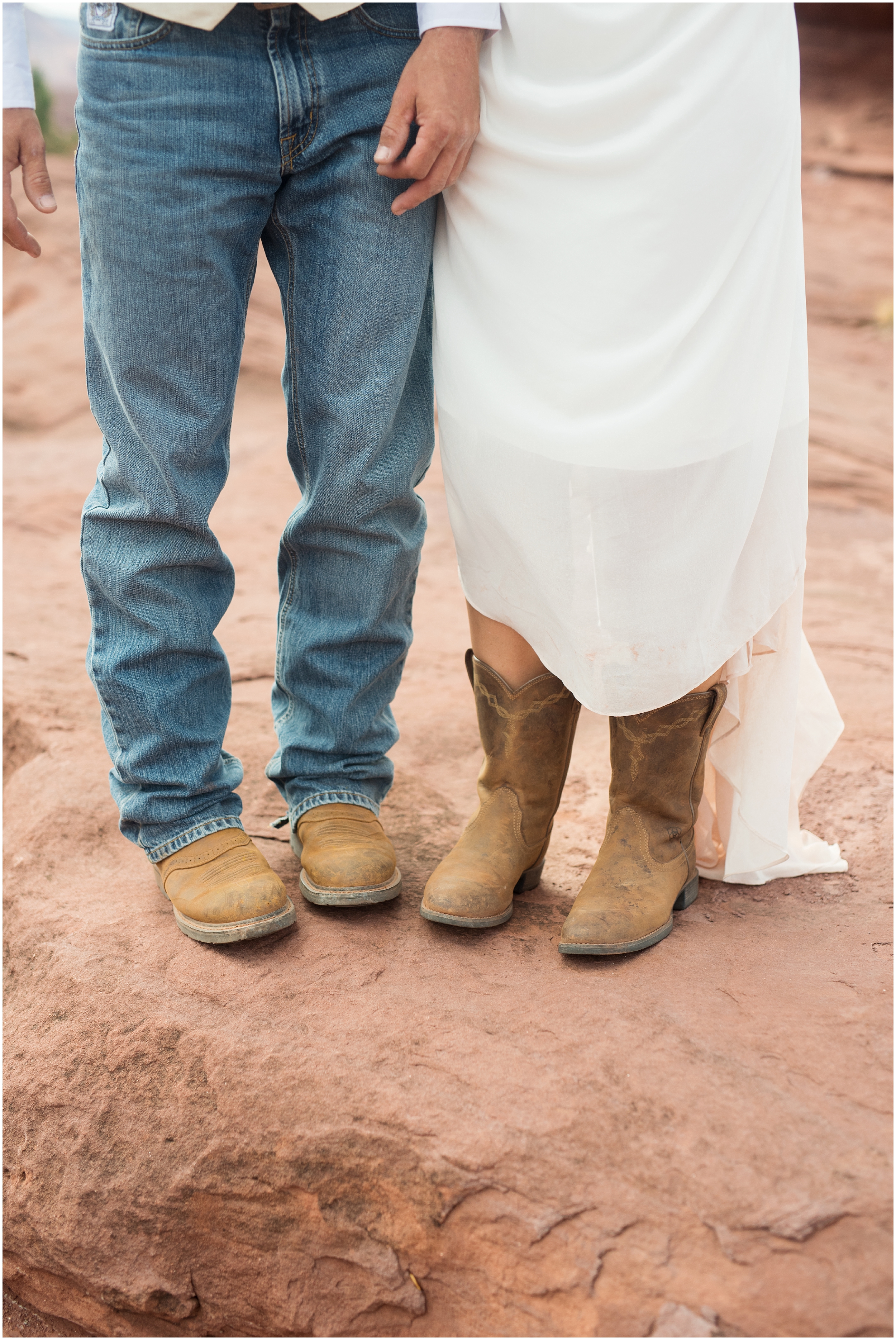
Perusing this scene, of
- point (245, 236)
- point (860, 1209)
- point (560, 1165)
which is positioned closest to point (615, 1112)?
point (560, 1165)

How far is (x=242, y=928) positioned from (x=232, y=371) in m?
0.71

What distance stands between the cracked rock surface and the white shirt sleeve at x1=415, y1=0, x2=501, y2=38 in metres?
1.09

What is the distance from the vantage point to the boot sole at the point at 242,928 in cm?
135

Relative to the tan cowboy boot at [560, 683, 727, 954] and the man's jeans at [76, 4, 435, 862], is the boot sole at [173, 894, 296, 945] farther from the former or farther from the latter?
the tan cowboy boot at [560, 683, 727, 954]

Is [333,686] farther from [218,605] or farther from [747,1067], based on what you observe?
[747,1067]

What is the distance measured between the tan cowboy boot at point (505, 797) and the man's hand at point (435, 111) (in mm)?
606

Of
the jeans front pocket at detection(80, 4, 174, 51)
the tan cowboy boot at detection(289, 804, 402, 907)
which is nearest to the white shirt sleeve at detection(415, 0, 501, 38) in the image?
the jeans front pocket at detection(80, 4, 174, 51)

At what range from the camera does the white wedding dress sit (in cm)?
111

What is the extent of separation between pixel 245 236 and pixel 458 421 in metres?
0.36

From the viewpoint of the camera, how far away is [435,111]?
1.16 m

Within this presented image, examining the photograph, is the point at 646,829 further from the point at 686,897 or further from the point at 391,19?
the point at 391,19

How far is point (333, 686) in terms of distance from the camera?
4.88 ft

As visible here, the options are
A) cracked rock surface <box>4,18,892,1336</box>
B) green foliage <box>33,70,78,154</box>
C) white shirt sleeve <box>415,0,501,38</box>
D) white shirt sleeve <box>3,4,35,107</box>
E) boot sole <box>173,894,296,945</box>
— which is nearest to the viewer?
cracked rock surface <box>4,18,892,1336</box>

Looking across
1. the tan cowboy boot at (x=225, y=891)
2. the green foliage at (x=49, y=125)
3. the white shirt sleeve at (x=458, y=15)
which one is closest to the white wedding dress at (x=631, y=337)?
the white shirt sleeve at (x=458, y=15)
